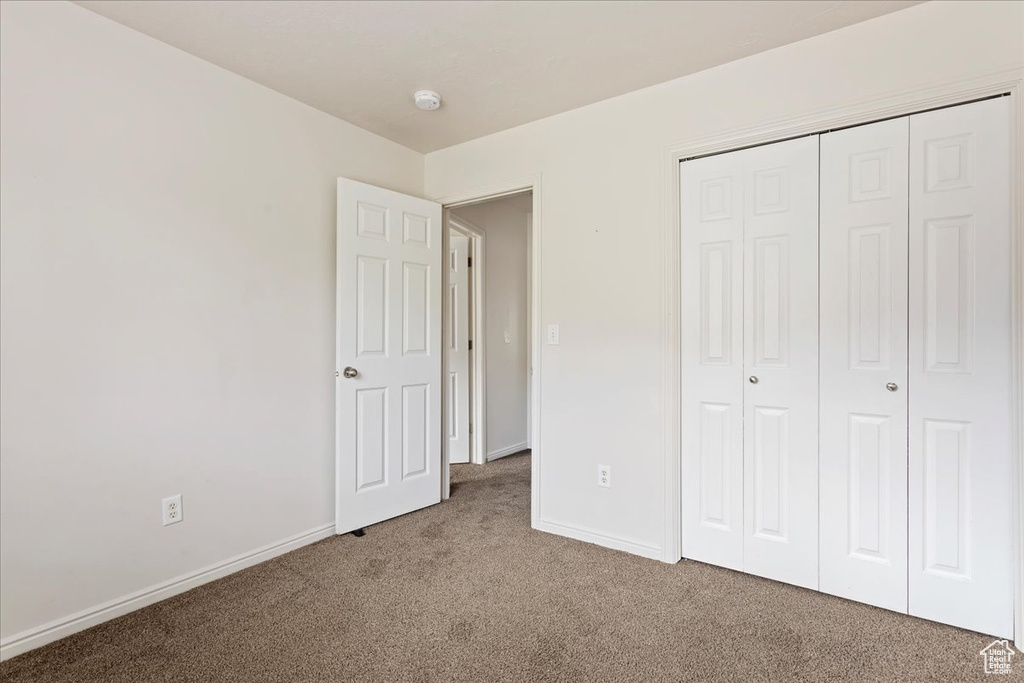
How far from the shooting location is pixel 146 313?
2.07 m

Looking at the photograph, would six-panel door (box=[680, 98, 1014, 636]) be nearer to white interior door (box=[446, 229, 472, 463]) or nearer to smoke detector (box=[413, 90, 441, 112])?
smoke detector (box=[413, 90, 441, 112])

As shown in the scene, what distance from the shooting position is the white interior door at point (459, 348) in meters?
4.27

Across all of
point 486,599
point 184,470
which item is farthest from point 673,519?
point 184,470

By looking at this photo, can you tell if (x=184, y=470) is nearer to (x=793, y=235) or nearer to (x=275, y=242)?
(x=275, y=242)

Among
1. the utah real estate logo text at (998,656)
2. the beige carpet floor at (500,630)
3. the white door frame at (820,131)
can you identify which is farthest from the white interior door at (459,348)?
the utah real estate logo text at (998,656)

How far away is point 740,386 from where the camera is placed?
229 cm

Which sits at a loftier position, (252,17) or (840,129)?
(252,17)

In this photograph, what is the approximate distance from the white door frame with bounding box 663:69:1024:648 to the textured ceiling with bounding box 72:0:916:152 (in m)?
0.35

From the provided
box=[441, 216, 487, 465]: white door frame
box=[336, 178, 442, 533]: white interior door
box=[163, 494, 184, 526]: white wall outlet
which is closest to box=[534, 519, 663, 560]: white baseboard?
box=[336, 178, 442, 533]: white interior door

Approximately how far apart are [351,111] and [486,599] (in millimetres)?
2629

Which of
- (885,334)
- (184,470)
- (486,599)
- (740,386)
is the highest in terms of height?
(885,334)

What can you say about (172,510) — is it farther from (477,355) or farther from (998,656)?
(998,656)

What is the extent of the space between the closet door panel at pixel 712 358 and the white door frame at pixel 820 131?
0.05 metres

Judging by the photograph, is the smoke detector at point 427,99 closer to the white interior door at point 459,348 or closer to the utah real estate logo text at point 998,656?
the white interior door at point 459,348
